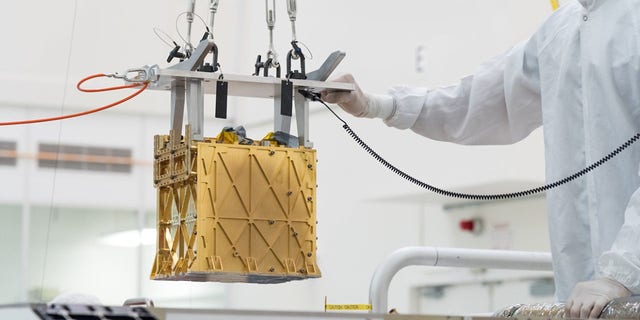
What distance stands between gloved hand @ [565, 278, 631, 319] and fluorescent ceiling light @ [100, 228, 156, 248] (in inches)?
300

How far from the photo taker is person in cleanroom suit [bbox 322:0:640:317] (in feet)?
8.56

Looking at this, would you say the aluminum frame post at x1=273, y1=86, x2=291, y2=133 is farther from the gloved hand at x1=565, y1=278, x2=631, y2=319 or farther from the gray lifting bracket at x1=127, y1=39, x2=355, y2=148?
the gloved hand at x1=565, y1=278, x2=631, y2=319

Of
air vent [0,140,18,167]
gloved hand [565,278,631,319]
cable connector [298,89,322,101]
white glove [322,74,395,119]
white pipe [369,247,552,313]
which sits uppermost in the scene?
air vent [0,140,18,167]

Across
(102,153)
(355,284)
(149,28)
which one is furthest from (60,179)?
(355,284)

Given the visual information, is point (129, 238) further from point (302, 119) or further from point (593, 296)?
point (593, 296)

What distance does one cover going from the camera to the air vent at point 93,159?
929 centimetres

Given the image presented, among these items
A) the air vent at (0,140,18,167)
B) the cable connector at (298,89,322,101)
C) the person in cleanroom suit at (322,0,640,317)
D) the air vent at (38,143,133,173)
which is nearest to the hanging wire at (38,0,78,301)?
the air vent at (38,143,133,173)

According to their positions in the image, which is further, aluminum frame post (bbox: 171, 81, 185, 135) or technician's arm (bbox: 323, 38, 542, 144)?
technician's arm (bbox: 323, 38, 542, 144)

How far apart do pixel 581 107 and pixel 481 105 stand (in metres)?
0.37

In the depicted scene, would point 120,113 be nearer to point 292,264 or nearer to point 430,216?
point 430,216

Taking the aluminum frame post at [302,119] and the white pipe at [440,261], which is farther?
the white pipe at [440,261]

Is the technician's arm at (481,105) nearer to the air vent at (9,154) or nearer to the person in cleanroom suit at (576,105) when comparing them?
the person in cleanroom suit at (576,105)

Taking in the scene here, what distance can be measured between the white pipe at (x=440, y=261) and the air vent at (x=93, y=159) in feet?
21.6

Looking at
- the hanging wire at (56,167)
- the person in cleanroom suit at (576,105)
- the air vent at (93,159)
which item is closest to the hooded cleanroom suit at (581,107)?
the person in cleanroom suit at (576,105)
